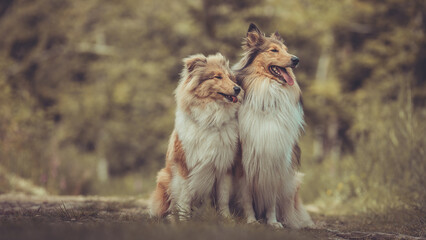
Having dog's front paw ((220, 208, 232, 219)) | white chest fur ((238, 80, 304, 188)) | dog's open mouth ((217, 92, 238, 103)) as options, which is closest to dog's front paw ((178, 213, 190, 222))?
dog's front paw ((220, 208, 232, 219))

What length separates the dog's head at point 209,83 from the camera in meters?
4.95

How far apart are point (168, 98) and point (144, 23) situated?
12.1ft

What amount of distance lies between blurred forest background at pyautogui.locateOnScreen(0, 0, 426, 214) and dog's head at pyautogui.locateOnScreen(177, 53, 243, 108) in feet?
14.1

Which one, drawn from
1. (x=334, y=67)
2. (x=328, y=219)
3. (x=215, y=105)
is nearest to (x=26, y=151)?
(x=215, y=105)

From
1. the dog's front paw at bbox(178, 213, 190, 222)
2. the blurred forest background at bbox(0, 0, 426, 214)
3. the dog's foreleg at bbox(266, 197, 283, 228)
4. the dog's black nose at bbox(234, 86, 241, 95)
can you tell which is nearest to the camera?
the dog's front paw at bbox(178, 213, 190, 222)

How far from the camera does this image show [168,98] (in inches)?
693

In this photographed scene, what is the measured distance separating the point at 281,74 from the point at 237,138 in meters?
0.99

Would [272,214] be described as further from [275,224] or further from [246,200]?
[246,200]

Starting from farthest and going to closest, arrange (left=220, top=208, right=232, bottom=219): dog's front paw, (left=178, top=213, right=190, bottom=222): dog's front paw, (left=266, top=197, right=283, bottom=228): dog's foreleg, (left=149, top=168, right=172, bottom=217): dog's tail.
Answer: (left=149, top=168, right=172, bottom=217): dog's tail < (left=266, top=197, right=283, bottom=228): dog's foreleg < (left=220, top=208, right=232, bottom=219): dog's front paw < (left=178, top=213, right=190, bottom=222): dog's front paw

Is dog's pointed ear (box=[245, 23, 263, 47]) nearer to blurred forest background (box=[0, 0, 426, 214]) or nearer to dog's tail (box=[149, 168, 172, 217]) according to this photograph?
dog's tail (box=[149, 168, 172, 217])

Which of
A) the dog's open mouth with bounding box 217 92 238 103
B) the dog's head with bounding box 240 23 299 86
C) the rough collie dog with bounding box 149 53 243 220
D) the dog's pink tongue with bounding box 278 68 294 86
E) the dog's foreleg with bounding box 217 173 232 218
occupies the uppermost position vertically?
the dog's head with bounding box 240 23 299 86

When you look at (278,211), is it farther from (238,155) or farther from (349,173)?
(349,173)

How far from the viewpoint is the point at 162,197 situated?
5.23 m

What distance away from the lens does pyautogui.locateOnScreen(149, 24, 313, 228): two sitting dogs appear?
485cm
